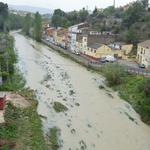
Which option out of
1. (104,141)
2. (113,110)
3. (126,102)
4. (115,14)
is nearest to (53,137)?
(104,141)

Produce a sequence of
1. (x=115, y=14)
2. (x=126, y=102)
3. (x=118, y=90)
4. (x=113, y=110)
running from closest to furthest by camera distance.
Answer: (x=113, y=110)
(x=126, y=102)
(x=118, y=90)
(x=115, y=14)

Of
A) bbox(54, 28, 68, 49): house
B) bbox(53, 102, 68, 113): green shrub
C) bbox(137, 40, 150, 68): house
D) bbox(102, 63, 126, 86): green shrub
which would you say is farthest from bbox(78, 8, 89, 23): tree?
bbox(53, 102, 68, 113): green shrub

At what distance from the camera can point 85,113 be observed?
26.3 metres

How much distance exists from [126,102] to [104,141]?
8.83 metres

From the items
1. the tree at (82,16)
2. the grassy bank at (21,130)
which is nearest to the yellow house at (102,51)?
the grassy bank at (21,130)

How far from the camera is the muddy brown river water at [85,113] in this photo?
2119 cm

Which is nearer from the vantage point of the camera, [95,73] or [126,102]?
[126,102]

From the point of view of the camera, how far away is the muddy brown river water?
2119cm

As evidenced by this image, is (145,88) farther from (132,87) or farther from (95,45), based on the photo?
(95,45)

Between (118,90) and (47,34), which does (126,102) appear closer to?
(118,90)

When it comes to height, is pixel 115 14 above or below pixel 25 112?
above

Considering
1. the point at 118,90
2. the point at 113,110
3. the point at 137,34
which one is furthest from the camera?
the point at 137,34

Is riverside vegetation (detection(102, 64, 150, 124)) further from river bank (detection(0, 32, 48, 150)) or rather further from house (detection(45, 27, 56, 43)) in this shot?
house (detection(45, 27, 56, 43))

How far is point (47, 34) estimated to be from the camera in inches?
3408
